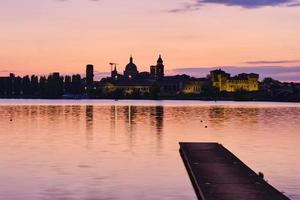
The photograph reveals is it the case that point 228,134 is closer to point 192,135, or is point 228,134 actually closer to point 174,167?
point 192,135

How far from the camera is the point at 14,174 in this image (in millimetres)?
31469

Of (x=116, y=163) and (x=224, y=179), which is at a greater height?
(x=224, y=179)

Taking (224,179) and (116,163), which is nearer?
(224,179)

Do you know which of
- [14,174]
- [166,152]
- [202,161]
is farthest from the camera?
[166,152]

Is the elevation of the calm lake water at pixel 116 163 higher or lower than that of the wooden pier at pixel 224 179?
lower

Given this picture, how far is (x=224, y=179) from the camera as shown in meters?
27.0

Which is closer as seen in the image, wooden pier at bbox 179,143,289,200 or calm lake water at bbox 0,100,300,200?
wooden pier at bbox 179,143,289,200

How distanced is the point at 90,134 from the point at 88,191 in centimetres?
3482

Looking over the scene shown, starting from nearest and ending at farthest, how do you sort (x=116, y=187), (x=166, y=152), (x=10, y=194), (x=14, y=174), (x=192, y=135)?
(x=10, y=194) → (x=116, y=187) → (x=14, y=174) → (x=166, y=152) → (x=192, y=135)

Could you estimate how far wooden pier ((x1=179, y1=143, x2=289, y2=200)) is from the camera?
2328 cm

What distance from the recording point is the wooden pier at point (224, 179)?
2328cm

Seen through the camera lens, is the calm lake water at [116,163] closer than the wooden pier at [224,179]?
No

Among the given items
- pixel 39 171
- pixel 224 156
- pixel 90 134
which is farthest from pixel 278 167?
pixel 90 134

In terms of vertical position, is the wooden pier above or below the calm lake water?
above
